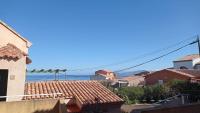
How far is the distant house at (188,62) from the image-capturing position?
6606 cm

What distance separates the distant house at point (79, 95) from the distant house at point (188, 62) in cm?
4721

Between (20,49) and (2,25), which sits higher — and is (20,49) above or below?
below

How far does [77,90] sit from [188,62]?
50731 millimetres

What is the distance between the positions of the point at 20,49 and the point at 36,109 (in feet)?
16.0

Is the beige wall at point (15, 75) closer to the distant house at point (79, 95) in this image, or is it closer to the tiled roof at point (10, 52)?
the tiled roof at point (10, 52)

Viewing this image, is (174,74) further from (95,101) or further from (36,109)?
(36,109)

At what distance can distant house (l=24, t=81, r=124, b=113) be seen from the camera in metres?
19.8

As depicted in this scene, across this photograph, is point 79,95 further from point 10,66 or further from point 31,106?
point 31,106

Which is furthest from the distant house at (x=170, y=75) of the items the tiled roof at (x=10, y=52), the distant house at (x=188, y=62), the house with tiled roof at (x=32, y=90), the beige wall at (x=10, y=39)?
the tiled roof at (x=10, y=52)

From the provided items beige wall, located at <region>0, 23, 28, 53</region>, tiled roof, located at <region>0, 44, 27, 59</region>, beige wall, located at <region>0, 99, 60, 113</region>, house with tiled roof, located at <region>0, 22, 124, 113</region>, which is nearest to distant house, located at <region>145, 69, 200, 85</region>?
house with tiled roof, located at <region>0, 22, 124, 113</region>

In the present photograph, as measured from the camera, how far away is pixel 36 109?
559 inches

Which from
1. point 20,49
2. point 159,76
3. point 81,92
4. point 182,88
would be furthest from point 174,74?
point 20,49

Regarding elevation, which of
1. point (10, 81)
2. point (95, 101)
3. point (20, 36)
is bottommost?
point (95, 101)

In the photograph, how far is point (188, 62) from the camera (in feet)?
221
